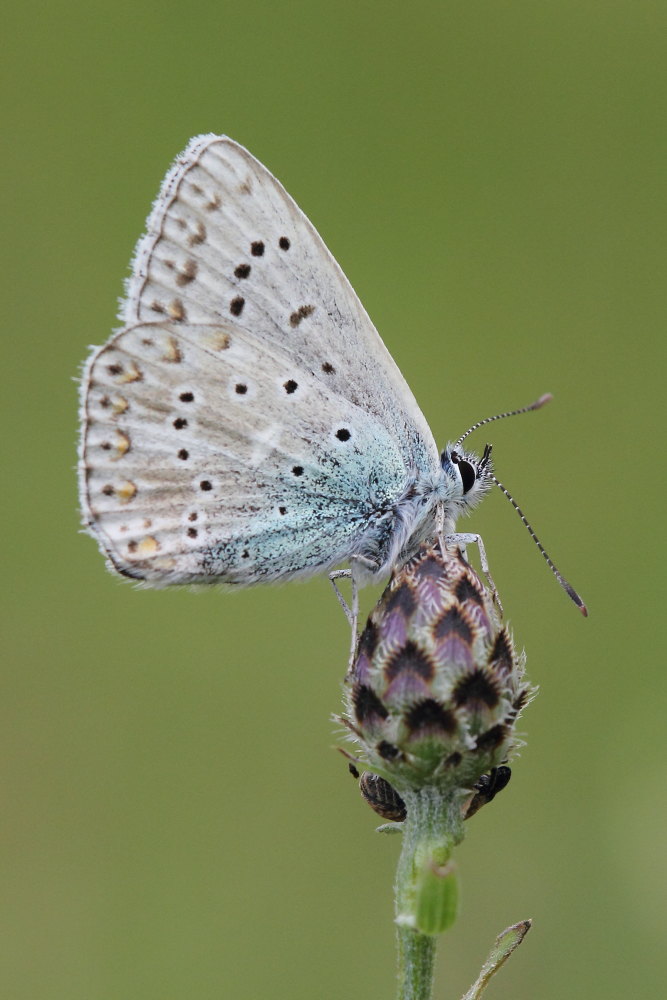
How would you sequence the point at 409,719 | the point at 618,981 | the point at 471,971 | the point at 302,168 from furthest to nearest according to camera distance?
1. the point at 302,168
2. the point at 471,971
3. the point at 618,981
4. the point at 409,719

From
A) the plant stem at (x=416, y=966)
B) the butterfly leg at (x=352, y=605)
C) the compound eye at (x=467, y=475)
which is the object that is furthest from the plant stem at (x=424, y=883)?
the compound eye at (x=467, y=475)

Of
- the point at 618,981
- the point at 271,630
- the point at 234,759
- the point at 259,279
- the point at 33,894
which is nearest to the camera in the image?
the point at 259,279

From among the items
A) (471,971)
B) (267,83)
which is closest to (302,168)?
(267,83)

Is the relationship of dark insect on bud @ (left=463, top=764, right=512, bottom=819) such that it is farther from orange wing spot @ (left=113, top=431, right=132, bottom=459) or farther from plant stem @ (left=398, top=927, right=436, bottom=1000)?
orange wing spot @ (left=113, top=431, right=132, bottom=459)

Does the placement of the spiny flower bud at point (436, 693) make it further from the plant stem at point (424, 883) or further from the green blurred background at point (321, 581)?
the green blurred background at point (321, 581)

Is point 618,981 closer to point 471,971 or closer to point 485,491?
point 471,971

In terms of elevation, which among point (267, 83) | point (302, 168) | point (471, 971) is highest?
point (267, 83)

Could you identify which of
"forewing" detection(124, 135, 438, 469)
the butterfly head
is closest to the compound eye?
the butterfly head
